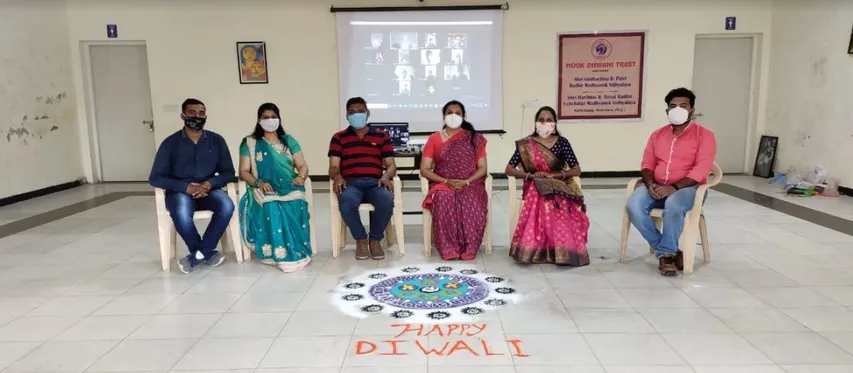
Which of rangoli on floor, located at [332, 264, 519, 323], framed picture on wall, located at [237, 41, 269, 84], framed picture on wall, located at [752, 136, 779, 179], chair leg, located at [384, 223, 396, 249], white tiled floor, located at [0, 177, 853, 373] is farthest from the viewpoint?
framed picture on wall, located at [237, 41, 269, 84]

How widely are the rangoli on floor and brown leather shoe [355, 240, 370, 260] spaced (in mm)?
307

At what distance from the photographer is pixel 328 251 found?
436 centimetres

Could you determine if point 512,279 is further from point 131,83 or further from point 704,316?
point 131,83

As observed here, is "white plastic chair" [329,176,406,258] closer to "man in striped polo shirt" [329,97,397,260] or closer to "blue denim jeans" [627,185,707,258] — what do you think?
"man in striped polo shirt" [329,97,397,260]

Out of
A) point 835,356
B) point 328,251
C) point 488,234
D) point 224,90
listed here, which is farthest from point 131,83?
point 835,356

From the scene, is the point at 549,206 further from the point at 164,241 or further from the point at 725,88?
the point at 725,88

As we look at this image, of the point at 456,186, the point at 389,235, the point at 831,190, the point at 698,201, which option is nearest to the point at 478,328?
the point at 456,186

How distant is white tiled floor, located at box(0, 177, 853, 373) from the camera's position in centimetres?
248

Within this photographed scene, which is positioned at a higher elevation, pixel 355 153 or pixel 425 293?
pixel 355 153

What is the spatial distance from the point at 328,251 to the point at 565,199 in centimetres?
174

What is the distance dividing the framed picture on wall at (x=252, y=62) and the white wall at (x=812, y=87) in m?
6.51

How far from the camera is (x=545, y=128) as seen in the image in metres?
3.91

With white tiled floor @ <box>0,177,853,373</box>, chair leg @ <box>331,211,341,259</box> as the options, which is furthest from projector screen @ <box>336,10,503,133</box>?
chair leg @ <box>331,211,341,259</box>

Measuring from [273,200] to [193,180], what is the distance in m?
0.59
